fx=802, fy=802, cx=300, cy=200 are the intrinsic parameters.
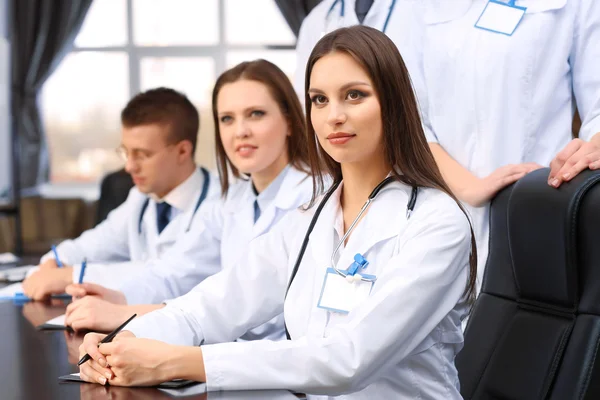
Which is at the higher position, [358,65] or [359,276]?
[358,65]

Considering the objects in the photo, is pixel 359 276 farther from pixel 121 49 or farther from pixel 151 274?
pixel 121 49

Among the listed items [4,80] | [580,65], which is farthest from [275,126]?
[4,80]

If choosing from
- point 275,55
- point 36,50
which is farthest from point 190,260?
point 36,50

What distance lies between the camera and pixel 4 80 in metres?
5.84

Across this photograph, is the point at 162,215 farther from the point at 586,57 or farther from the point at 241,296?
the point at 586,57

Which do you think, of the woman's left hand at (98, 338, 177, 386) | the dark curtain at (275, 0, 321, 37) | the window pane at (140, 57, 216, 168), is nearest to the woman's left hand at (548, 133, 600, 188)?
the woman's left hand at (98, 338, 177, 386)

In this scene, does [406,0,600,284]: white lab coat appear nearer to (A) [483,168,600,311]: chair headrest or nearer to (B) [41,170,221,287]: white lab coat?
(A) [483,168,600,311]: chair headrest

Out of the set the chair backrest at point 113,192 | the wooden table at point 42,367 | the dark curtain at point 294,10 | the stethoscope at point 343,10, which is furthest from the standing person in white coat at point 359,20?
the dark curtain at point 294,10

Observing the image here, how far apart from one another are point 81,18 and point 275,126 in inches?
214

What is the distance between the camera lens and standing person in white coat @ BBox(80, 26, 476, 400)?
118 cm

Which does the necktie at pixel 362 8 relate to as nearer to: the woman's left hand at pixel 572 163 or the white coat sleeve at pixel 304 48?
the white coat sleeve at pixel 304 48

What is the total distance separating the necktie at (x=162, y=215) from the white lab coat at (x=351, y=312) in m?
1.27

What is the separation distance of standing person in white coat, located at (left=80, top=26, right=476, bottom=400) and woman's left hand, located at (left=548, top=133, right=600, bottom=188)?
0.57 ft

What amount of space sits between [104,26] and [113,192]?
3.75 m
